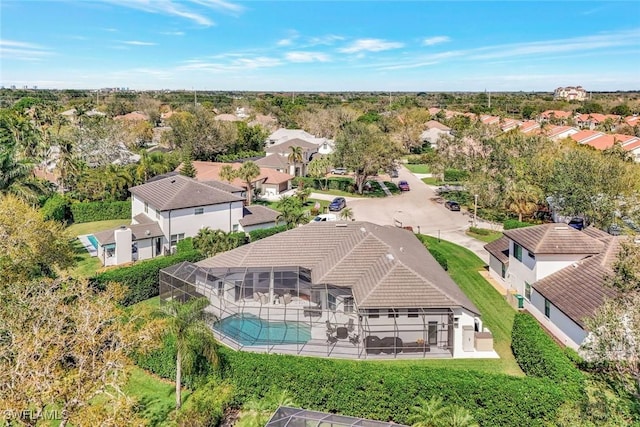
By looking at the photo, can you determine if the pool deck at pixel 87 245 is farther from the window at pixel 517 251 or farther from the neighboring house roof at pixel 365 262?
the window at pixel 517 251

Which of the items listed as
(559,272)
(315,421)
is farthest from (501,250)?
(315,421)

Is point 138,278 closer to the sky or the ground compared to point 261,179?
closer to the ground

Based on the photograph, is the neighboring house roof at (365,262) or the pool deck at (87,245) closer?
the neighboring house roof at (365,262)

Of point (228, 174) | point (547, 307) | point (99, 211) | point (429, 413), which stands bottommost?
point (547, 307)

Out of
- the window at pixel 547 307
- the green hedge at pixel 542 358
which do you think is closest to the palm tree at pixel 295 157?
the window at pixel 547 307

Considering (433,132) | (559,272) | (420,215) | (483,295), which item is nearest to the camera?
(559,272)

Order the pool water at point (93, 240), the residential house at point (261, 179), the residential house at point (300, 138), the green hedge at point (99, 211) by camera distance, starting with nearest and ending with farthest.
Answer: the pool water at point (93, 240) < the green hedge at point (99, 211) < the residential house at point (261, 179) < the residential house at point (300, 138)

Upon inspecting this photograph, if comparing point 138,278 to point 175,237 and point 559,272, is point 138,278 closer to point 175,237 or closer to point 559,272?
point 175,237
